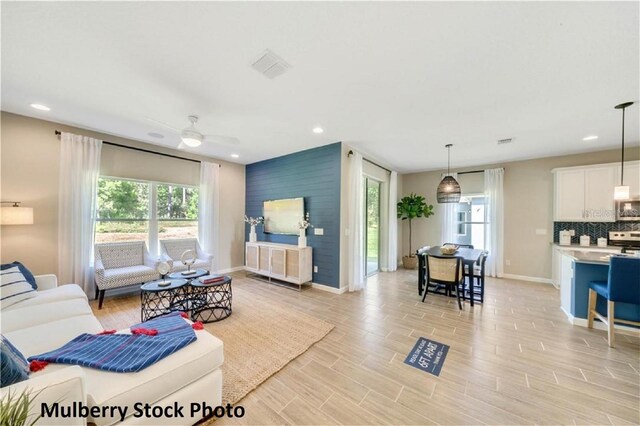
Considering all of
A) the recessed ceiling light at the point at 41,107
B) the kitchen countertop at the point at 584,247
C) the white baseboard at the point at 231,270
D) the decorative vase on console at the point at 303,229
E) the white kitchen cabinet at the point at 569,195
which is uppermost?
the recessed ceiling light at the point at 41,107

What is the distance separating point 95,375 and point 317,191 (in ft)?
12.4

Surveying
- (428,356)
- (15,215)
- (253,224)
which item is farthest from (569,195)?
(15,215)

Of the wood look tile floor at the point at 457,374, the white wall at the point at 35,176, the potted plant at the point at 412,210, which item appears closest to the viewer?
the wood look tile floor at the point at 457,374

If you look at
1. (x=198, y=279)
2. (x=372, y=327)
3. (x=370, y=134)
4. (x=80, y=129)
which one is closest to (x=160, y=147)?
(x=80, y=129)

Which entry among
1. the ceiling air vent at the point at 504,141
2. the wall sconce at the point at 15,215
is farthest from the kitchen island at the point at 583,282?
the wall sconce at the point at 15,215

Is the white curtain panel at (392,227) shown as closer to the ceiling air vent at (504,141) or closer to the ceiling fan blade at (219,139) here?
the ceiling air vent at (504,141)

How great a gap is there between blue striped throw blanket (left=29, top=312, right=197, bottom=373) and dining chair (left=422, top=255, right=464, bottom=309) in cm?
346

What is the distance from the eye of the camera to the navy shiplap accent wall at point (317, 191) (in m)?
4.31

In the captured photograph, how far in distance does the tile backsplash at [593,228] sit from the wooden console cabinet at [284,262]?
5.33 m

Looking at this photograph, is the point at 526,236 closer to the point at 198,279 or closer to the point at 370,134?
the point at 370,134

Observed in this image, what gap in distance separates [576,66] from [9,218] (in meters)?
6.38

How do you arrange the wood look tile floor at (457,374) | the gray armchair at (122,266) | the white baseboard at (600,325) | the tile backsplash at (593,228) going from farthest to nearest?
the tile backsplash at (593,228) < the gray armchair at (122,266) < the white baseboard at (600,325) < the wood look tile floor at (457,374)

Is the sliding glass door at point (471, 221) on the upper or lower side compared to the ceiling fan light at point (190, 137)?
lower

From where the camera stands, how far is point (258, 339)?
261 cm
